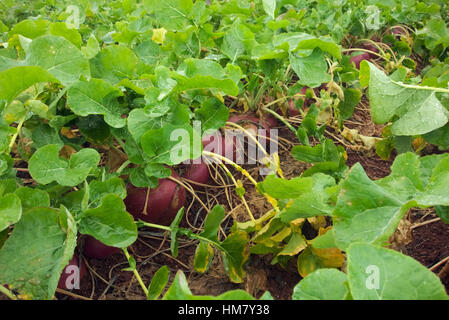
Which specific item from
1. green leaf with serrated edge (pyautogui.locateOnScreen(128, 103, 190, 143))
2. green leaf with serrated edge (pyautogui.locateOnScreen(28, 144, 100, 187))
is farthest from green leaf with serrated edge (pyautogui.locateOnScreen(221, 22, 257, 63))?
green leaf with serrated edge (pyautogui.locateOnScreen(28, 144, 100, 187))

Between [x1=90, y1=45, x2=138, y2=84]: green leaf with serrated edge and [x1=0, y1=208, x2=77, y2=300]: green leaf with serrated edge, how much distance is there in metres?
0.41

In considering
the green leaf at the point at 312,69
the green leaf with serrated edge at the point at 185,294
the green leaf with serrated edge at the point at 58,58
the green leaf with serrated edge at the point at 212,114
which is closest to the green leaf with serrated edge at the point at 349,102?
the green leaf at the point at 312,69

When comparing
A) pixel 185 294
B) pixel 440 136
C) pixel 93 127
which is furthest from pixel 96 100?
pixel 440 136

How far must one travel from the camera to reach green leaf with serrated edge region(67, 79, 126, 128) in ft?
2.74

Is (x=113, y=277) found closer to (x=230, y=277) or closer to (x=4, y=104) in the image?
(x=230, y=277)

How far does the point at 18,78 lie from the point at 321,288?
66cm

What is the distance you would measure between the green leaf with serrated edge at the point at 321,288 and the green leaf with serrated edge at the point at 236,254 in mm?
343

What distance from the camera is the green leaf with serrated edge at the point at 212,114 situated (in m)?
0.96

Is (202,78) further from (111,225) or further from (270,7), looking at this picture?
(270,7)

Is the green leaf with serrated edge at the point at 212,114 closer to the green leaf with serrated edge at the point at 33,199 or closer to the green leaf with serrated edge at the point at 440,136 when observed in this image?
the green leaf with serrated edge at the point at 33,199

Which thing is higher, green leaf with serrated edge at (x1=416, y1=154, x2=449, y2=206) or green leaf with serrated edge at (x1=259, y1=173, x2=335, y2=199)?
green leaf with serrated edge at (x1=416, y1=154, x2=449, y2=206)

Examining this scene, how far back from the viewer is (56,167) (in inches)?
30.6

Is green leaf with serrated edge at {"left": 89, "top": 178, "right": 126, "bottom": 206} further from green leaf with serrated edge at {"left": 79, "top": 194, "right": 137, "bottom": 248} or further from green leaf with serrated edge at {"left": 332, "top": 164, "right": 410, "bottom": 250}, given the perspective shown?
green leaf with serrated edge at {"left": 332, "top": 164, "right": 410, "bottom": 250}
